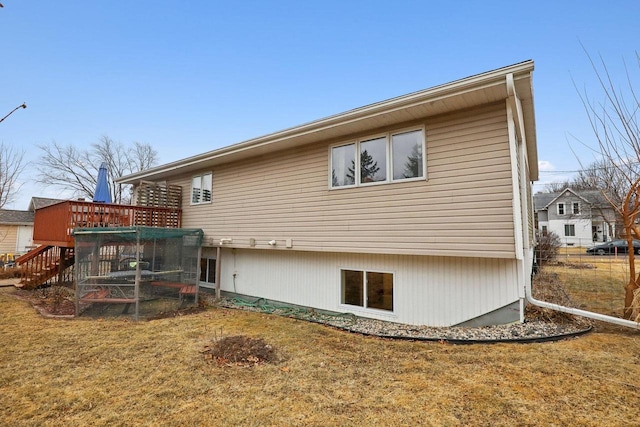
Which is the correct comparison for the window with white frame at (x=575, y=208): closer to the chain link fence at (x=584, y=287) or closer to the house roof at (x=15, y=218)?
the chain link fence at (x=584, y=287)

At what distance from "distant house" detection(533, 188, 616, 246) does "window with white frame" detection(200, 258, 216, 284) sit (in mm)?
32202

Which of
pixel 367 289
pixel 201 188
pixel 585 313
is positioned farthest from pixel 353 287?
pixel 201 188

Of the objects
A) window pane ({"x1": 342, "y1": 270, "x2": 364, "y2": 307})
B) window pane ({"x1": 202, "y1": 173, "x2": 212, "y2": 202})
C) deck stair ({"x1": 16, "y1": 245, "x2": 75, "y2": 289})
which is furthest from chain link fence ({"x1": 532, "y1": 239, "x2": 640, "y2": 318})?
deck stair ({"x1": 16, "y1": 245, "x2": 75, "y2": 289})

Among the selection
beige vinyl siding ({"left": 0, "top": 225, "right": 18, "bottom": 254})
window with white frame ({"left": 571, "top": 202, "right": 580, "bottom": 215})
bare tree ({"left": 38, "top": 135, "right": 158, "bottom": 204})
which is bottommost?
→ beige vinyl siding ({"left": 0, "top": 225, "right": 18, "bottom": 254})

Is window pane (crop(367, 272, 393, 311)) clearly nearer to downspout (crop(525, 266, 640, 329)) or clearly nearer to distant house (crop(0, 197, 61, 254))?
downspout (crop(525, 266, 640, 329))

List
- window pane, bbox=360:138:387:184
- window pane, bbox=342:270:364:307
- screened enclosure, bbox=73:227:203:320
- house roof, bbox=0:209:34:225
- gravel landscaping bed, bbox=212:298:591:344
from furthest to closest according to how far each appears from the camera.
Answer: house roof, bbox=0:209:34:225, screened enclosure, bbox=73:227:203:320, window pane, bbox=342:270:364:307, window pane, bbox=360:138:387:184, gravel landscaping bed, bbox=212:298:591:344

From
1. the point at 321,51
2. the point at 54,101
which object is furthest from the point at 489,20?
the point at 54,101

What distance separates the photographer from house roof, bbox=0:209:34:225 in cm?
2238

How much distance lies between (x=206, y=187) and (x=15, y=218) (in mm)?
22982

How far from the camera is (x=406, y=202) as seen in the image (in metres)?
6.02

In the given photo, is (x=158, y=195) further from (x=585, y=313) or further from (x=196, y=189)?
(x=585, y=313)

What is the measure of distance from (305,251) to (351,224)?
1.76 metres

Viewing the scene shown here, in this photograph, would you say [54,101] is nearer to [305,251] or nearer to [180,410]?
[305,251]

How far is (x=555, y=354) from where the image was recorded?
443 centimetres
